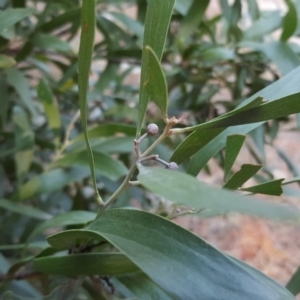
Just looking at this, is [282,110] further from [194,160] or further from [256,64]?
[256,64]

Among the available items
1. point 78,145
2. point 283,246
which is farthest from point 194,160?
point 283,246

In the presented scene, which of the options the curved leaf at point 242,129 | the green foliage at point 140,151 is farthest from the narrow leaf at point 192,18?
the curved leaf at point 242,129

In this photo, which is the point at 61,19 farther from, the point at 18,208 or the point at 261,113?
the point at 261,113

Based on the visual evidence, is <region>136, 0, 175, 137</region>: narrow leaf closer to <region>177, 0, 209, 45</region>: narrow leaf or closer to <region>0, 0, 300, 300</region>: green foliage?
<region>0, 0, 300, 300</region>: green foliage

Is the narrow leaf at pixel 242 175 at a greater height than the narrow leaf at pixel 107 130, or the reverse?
the narrow leaf at pixel 242 175

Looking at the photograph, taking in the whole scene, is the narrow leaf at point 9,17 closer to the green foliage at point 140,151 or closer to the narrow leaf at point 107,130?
the green foliage at point 140,151

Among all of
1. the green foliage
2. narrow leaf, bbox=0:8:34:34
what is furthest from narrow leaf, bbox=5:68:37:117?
narrow leaf, bbox=0:8:34:34

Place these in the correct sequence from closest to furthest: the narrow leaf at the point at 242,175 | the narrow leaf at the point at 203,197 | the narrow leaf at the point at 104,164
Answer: the narrow leaf at the point at 203,197 → the narrow leaf at the point at 242,175 → the narrow leaf at the point at 104,164

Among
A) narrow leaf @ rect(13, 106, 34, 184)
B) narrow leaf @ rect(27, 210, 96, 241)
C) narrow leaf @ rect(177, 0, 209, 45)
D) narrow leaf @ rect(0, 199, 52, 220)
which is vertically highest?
narrow leaf @ rect(177, 0, 209, 45)
